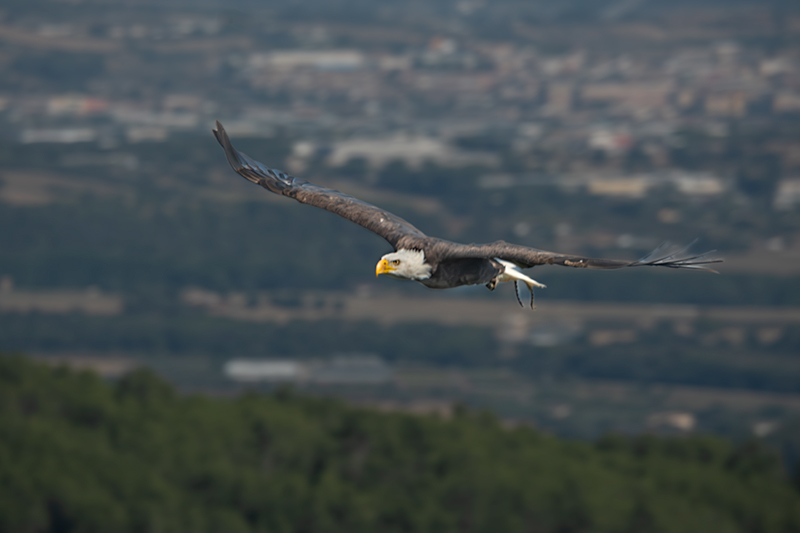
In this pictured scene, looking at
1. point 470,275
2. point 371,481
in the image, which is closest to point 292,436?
point 371,481

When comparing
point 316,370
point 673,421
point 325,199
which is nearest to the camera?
point 325,199

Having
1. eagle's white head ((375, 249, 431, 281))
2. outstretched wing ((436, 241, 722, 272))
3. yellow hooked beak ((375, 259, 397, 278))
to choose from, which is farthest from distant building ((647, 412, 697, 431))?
yellow hooked beak ((375, 259, 397, 278))

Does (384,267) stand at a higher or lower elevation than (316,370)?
higher

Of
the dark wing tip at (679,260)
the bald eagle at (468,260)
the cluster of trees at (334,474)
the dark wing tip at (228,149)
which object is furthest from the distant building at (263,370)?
the dark wing tip at (679,260)

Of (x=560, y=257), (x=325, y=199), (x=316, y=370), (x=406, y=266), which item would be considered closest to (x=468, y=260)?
(x=406, y=266)

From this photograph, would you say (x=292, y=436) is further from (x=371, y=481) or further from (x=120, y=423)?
(x=120, y=423)

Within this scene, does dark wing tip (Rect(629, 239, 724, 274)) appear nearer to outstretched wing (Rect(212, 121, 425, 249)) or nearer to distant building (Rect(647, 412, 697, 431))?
outstretched wing (Rect(212, 121, 425, 249))

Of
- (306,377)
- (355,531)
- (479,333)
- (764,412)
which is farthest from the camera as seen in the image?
(479,333)

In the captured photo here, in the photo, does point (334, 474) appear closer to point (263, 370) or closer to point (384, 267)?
point (384, 267)
